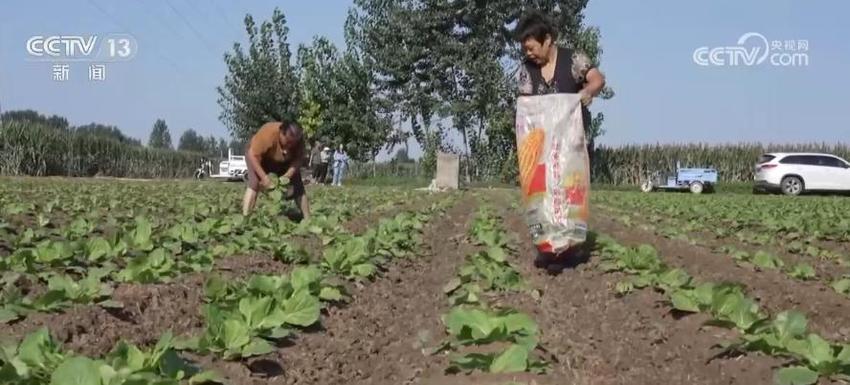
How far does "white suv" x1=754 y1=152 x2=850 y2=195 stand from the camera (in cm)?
2716

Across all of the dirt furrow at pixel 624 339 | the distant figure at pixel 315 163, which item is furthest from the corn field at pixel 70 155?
the dirt furrow at pixel 624 339

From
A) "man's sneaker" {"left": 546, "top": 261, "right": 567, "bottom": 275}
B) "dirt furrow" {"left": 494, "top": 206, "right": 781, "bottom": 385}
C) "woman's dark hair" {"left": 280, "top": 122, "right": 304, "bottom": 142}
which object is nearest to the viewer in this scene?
"dirt furrow" {"left": 494, "top": 206, "right": 781, "bottom": 385}

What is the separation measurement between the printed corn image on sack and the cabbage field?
0.35 m

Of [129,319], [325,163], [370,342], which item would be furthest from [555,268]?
[325,163]

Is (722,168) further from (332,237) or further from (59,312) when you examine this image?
(59,312)

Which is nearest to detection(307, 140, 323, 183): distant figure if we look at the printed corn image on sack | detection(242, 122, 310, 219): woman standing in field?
detection(242, 122, 310, 219): woman standing in field

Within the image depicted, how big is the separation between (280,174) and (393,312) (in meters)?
4.88

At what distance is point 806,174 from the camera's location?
27.1 meters

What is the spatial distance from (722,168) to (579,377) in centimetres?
→ 3733

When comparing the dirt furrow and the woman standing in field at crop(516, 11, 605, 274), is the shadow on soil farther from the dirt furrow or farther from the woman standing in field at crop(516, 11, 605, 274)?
the dirt furrow

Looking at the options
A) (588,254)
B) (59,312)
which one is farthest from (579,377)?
(588,254)

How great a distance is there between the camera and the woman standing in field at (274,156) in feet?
28.4

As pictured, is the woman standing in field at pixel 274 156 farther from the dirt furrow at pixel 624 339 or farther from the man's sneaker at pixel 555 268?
the dirt furrow at pixel 624 339

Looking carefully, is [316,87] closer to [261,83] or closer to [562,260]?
[261,83]
